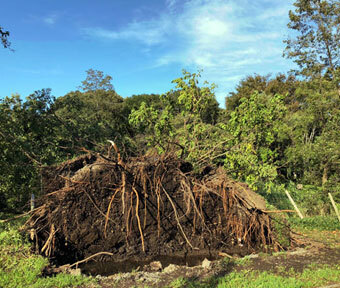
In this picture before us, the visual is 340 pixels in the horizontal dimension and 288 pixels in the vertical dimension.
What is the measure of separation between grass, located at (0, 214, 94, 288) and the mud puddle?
105cm

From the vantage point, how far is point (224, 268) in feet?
16.1

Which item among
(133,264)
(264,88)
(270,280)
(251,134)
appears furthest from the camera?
(264,88)

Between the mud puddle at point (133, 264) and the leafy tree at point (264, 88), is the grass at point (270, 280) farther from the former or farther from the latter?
the leafy tree at point (264, 88)

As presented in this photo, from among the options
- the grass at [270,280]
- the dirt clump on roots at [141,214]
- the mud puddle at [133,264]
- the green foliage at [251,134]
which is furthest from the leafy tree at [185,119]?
the grass at [270,280]

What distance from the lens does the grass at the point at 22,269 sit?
4.31 m

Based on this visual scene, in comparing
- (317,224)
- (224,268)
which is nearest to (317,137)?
(317,224)

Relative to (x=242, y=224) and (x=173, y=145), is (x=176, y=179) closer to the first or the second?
(x=173, y=145)

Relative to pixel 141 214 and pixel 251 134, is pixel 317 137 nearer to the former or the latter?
pixel 251 134

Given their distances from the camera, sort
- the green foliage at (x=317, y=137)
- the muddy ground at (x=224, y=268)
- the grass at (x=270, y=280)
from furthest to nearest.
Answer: the green foliage at (x=317, y=137), the muddy ground at (x=224, y=268), the grass at (x=270, y=280)

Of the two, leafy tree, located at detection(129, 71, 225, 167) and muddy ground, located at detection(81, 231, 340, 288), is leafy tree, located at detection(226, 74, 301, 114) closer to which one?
leafy tree, located at detection(129, 71, 225, 167)

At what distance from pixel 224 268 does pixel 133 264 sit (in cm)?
213

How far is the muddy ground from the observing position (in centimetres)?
447

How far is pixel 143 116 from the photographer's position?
31.6ft

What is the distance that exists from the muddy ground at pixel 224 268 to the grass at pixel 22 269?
0.56m
